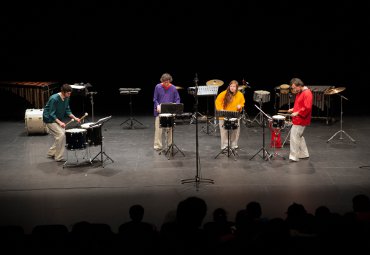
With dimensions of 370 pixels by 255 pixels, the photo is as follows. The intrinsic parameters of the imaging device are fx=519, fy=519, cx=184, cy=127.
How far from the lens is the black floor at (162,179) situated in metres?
7.39

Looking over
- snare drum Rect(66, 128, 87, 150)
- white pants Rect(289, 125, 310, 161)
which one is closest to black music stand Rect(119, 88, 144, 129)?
snare drum Rect(66, 128, 87, 150)

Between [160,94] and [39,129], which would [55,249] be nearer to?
[160,94]

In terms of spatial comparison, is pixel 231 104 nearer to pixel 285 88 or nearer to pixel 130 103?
pixel 285 88

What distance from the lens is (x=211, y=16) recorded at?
55.0 ft

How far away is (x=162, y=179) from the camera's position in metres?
8.83

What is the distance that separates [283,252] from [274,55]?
14.5 metres

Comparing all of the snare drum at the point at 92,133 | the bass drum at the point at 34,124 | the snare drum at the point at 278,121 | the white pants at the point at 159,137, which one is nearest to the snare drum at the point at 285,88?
the snare drum at the point at 278,121

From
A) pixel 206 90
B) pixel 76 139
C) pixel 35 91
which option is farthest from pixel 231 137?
pixel 35 91

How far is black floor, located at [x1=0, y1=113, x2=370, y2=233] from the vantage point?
7395mm

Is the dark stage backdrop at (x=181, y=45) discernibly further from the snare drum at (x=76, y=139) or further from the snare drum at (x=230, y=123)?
the snare drum at (x=76, y=139)

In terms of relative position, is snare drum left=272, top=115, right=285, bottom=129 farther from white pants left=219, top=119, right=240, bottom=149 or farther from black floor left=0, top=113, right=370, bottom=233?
white pants left=219, top=119, right=240, bottom=149

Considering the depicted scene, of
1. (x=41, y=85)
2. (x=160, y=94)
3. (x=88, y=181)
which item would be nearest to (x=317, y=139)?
(x=160, y=94)

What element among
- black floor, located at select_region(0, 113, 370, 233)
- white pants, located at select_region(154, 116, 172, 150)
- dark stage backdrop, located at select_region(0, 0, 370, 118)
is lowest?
black floor, located at select_region(0, 113, 370, 233)

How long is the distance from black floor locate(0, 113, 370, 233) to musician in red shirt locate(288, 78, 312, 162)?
295 millimetres
